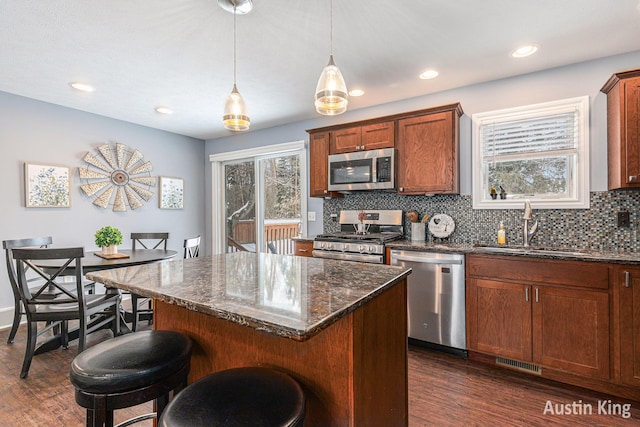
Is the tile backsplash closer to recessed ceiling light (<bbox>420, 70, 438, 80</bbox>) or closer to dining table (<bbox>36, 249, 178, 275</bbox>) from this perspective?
recessed ceiling light (<bbox>420, 70, 438, 80</bbox>)

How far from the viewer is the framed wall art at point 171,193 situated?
467cm

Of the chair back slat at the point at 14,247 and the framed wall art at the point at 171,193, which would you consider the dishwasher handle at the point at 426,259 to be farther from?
the framed wall art at the point at 171,193

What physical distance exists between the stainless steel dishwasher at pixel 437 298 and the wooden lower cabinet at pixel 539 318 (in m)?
0.08

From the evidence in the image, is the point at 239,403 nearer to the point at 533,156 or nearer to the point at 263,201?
the point at 533,156

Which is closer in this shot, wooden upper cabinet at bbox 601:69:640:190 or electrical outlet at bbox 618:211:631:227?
wooden upper cabinet at bbox 601:69:640:190

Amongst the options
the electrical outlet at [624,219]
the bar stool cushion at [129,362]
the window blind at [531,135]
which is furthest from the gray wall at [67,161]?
the electrical outlet at [624,219]

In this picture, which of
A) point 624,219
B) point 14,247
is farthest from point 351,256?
point 14,247

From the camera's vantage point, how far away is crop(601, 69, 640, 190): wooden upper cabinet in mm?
2238

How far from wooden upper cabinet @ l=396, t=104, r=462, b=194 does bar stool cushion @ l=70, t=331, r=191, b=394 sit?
8.28ft

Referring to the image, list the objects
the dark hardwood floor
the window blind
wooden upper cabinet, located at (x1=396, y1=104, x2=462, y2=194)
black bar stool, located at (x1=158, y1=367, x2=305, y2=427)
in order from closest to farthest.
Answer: black bar stool, located at (x1=158, y1=367, x2=305, y2=427), the dark hardwood floor, the window blind, wooden upper cabinet, located at (x1=396, y1=104, x2=462, y2=194)

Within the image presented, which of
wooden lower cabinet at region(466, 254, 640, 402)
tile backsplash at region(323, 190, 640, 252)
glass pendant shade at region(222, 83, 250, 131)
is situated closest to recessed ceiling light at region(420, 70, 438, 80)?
tile backsplash at region(323, 190, 640, 252)

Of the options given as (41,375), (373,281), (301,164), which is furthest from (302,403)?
(301,164)

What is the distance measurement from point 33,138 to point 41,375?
2527mm

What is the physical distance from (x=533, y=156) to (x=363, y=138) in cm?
162
